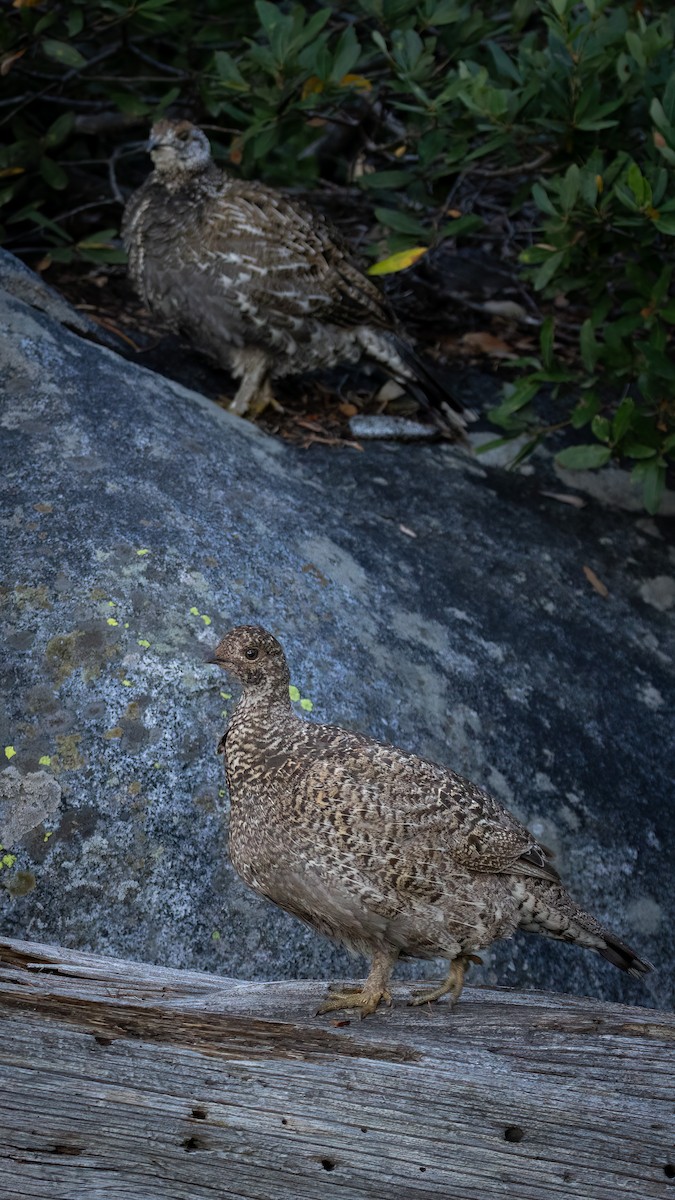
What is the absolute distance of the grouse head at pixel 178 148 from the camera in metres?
6.55

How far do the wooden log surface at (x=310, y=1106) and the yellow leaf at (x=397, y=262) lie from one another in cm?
407

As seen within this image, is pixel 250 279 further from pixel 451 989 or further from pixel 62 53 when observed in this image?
pixel 451 989

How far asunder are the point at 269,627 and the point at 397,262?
2321 millimetres

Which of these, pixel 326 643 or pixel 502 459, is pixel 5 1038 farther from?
pixel 502 459

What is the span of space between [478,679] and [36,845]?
194 cm

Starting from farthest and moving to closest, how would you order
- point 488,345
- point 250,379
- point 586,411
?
point 488,345 < point 250,379 < point 586,411

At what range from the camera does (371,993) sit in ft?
10.6

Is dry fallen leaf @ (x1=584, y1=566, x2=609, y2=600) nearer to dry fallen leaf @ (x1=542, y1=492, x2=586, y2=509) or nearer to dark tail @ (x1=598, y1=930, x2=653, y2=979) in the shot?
dry fallen leaf @ (x1=542, y1=492, x2=586, y2=509)

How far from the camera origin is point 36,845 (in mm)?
3857

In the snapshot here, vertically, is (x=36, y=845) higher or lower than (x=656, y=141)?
lower

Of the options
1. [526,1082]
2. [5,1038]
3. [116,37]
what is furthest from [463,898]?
[116,37]

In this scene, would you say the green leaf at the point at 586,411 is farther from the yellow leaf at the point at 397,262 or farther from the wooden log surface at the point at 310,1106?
the wooden log surface at the point at 310,1106

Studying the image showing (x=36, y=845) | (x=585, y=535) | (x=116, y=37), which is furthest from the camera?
(x=116, y=37)

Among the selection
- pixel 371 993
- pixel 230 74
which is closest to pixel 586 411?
pixel 230 74
